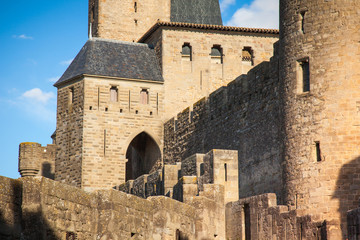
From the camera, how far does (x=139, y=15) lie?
36.2 m

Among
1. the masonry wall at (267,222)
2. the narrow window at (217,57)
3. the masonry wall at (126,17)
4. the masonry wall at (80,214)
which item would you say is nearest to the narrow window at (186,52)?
the narrow window at (217,57)

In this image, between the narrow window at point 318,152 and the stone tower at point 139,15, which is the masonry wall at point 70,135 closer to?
the stone tower at point 139,15

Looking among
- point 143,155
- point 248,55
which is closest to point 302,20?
point 143,155

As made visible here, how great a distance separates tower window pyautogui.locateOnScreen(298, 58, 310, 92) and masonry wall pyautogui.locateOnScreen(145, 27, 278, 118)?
14486mm

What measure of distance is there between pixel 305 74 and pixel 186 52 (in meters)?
15.9

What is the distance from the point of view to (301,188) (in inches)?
626

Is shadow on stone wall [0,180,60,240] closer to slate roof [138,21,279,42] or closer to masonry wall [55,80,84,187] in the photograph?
masonry wall [55,80,84,187]

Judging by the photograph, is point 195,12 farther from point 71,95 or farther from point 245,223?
point 245,223

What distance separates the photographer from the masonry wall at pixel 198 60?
31.2m

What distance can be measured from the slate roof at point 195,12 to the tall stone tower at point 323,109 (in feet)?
63.1

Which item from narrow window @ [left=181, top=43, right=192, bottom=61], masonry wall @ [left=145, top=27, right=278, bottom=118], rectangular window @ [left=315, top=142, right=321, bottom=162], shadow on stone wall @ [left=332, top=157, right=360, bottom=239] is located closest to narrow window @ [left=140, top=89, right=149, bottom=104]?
masonry wall @ [left=145, top=27, right=278, bottom=118]

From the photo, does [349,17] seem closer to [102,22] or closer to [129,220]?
[129,220]

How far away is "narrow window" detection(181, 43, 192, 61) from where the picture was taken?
31719 millimetres

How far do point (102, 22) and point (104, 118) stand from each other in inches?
297
